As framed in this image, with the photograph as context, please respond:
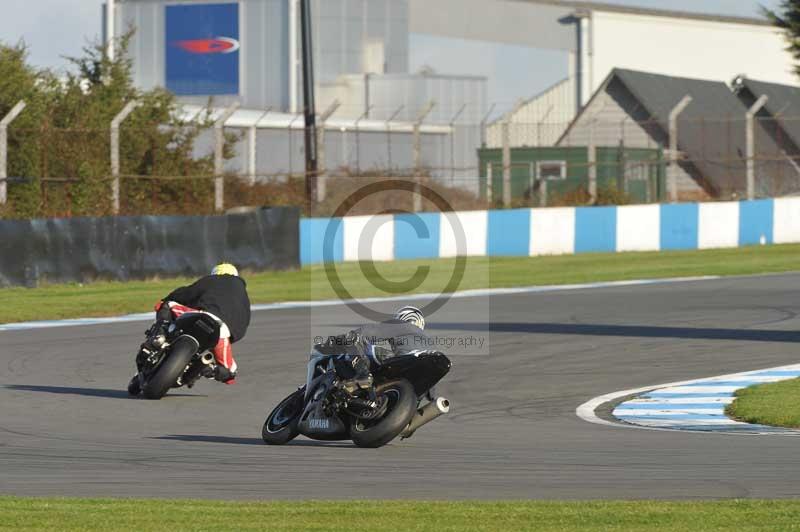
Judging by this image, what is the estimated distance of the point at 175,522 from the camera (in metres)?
6.70

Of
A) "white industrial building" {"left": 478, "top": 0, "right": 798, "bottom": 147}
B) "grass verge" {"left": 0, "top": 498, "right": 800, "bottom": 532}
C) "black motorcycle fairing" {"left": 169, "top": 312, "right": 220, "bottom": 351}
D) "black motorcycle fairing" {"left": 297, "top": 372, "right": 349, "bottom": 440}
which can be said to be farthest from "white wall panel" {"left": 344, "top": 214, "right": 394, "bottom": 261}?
"white industrial building" {"left": 478, "top": 0, "right": 798, "bottom": 147}

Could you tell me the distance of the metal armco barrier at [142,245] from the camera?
21406mm

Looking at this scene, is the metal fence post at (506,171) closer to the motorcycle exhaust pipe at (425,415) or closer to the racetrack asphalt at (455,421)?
the racetrack asphalt at (455,421)

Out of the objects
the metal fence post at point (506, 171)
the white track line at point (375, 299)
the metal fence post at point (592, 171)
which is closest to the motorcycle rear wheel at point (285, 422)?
the white track line at point (375, 299)

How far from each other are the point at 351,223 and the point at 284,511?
19.7 m

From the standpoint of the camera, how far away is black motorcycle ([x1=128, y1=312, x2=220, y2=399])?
12.1 meters

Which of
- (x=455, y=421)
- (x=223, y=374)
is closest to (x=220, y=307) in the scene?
(x=223, y=374)

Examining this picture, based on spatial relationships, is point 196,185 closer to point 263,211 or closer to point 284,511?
point 263,211

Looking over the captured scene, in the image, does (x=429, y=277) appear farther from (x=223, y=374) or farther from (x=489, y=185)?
(x=223, y=374)

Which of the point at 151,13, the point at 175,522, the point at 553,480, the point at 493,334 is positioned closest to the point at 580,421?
the point at 553,480

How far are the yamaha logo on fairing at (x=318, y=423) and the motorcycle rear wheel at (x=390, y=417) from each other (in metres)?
0.22

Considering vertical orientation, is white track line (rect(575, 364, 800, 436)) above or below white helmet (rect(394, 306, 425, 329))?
below

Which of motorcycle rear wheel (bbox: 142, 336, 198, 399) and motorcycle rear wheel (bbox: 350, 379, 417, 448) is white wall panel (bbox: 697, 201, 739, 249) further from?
motorcycle rear wheel (bbox: 350, 379, 417, 448)

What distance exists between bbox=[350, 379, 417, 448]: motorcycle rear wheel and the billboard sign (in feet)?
149
